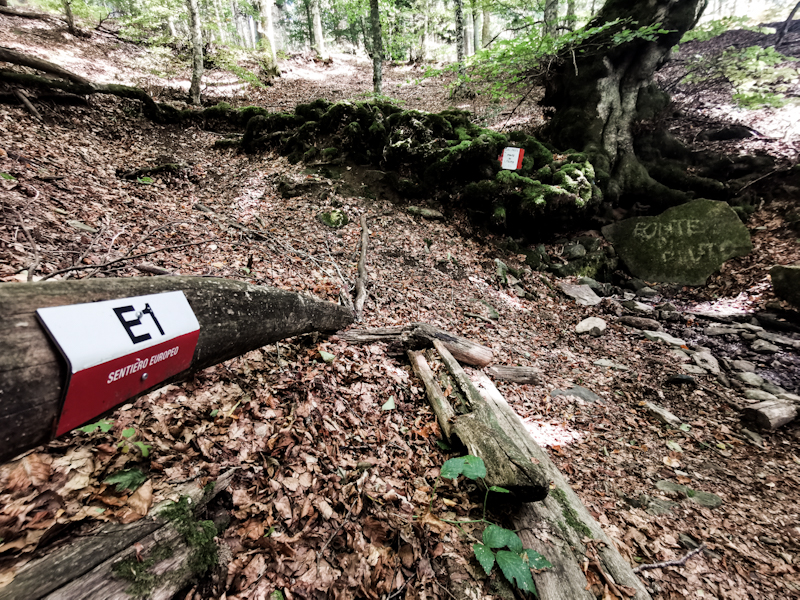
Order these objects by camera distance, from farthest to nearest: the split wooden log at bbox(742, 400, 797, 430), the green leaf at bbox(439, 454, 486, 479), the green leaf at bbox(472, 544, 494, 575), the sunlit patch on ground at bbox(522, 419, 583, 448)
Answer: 1. the split wooden log at bbox(742, 400, 797, 430)
2. the sunlit patch on ground at bbox(522, 419, 583, 448)
3. the green leaf at bbox(439, 454, 486, 479)
4. the green leaf at bbox(472, 544, 494, 575)

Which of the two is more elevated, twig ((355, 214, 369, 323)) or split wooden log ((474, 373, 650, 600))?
twig ((355, 214, 369, 323))

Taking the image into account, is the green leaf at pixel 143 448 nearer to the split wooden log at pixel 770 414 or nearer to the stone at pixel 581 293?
the split wooden log at pixel 770 414

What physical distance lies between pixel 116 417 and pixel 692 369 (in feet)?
24.3

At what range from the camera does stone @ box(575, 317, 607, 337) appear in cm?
663

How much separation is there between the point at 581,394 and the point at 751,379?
9.10 ft

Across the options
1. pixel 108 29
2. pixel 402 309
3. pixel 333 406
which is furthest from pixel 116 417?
pixel 108 29

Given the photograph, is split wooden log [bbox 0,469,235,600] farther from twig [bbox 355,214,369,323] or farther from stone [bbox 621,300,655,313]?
stone [bbox 621,300,655,313]

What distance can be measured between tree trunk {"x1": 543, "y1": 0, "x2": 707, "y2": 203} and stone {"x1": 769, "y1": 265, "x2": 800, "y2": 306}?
Answer: 3.73m

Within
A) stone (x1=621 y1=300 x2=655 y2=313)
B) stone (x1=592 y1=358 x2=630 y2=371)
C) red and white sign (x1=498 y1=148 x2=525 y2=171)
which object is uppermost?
red and white sign (x1=498 y1=148 x2=525 y2=171)

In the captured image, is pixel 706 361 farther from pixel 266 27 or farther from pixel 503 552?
pixel 266 27

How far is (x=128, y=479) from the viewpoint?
1.72 m

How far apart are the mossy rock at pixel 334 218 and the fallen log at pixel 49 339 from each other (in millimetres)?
5381

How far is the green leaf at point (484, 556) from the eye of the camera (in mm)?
1712

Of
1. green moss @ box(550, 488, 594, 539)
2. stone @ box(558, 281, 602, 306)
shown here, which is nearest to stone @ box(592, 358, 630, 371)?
stone @ box(558, 281, 602, 306)
